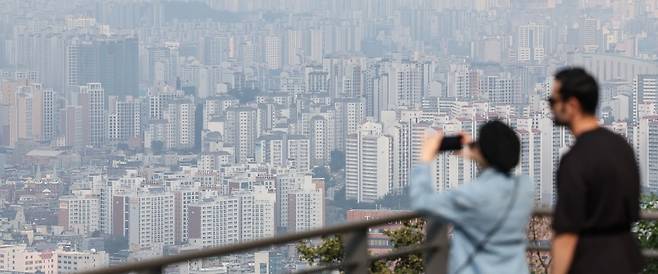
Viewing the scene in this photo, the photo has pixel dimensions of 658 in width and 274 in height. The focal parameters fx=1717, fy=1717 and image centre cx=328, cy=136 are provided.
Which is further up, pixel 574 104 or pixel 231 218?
pixel 574 104

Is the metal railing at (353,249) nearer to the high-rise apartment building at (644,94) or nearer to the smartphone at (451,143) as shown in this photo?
the smartphone at (451,143)

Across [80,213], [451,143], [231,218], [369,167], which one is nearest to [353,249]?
[451,143]

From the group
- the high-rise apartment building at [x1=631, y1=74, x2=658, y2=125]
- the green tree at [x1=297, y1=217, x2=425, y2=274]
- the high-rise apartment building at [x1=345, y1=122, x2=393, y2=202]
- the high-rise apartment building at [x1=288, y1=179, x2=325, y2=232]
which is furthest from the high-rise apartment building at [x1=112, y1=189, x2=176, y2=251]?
the green tree at [x1=297, y1=217, x2=425, y2=274]

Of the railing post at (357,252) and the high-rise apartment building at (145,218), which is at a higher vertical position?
the railing post at (357,252)

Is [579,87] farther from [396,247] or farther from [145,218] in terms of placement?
[145,218]

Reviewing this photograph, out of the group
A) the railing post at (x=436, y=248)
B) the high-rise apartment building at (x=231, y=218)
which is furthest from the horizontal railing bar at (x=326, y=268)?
the high-rise apartment building at (x=231, y=218)

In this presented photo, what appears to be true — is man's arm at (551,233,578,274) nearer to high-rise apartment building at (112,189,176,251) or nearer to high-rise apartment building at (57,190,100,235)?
high-rise apartment building at (112,189,176,251)
